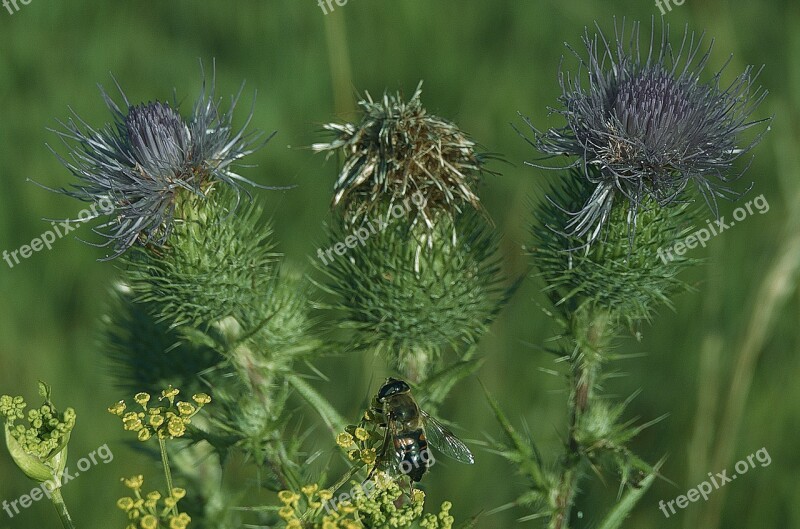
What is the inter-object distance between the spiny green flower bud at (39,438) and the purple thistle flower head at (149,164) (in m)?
1.06

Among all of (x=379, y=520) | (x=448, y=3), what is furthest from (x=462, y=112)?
(x=379, y=520)

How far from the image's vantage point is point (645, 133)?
4246 millimetres

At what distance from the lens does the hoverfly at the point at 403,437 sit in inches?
142

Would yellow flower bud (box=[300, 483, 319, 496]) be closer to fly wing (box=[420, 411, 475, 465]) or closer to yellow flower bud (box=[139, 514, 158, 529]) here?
yellow flower bud (box=[139, 514, 158, 529])

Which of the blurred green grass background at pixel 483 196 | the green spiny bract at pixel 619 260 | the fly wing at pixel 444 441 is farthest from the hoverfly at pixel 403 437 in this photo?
the blurred green grass background at pixel 483 196

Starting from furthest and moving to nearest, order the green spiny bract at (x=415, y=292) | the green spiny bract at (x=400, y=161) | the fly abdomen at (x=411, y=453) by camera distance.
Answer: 1. the green spiny bract at (x=415, y=292)
2. the green spiny bract at (x=400, y=161)
3. the fly abdomen at (x=411, y=453)

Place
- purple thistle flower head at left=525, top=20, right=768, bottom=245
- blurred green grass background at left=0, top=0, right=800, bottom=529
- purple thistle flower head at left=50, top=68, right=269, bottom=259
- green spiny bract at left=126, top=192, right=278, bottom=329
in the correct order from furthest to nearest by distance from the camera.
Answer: blurred green grass background at left=0, top=0, right=800, bottom=529 < green spiny bract at left=126, top=192, right=278, bottom=329 < purple thistle flower head at left=50, top=68, right=269, bottom=259 < purple thistle flower head at left=525, top=20, right=768, bottom=245

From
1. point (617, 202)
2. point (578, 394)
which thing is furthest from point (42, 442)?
point (617, 202)

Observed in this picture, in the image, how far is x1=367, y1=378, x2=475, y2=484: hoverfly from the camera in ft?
11.9

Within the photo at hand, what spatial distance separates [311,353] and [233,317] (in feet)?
1.52

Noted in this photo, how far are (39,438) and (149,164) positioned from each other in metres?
1.50

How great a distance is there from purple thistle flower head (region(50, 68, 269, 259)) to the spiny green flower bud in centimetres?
106

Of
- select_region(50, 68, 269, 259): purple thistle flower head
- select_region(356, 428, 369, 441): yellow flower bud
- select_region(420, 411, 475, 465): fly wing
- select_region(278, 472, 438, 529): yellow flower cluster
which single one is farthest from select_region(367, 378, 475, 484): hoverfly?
select_region(50, 68, 269, 259): purple thistle flower head

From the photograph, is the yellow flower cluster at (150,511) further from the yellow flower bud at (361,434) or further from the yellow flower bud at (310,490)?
the yellow flower bud at (361,434)
